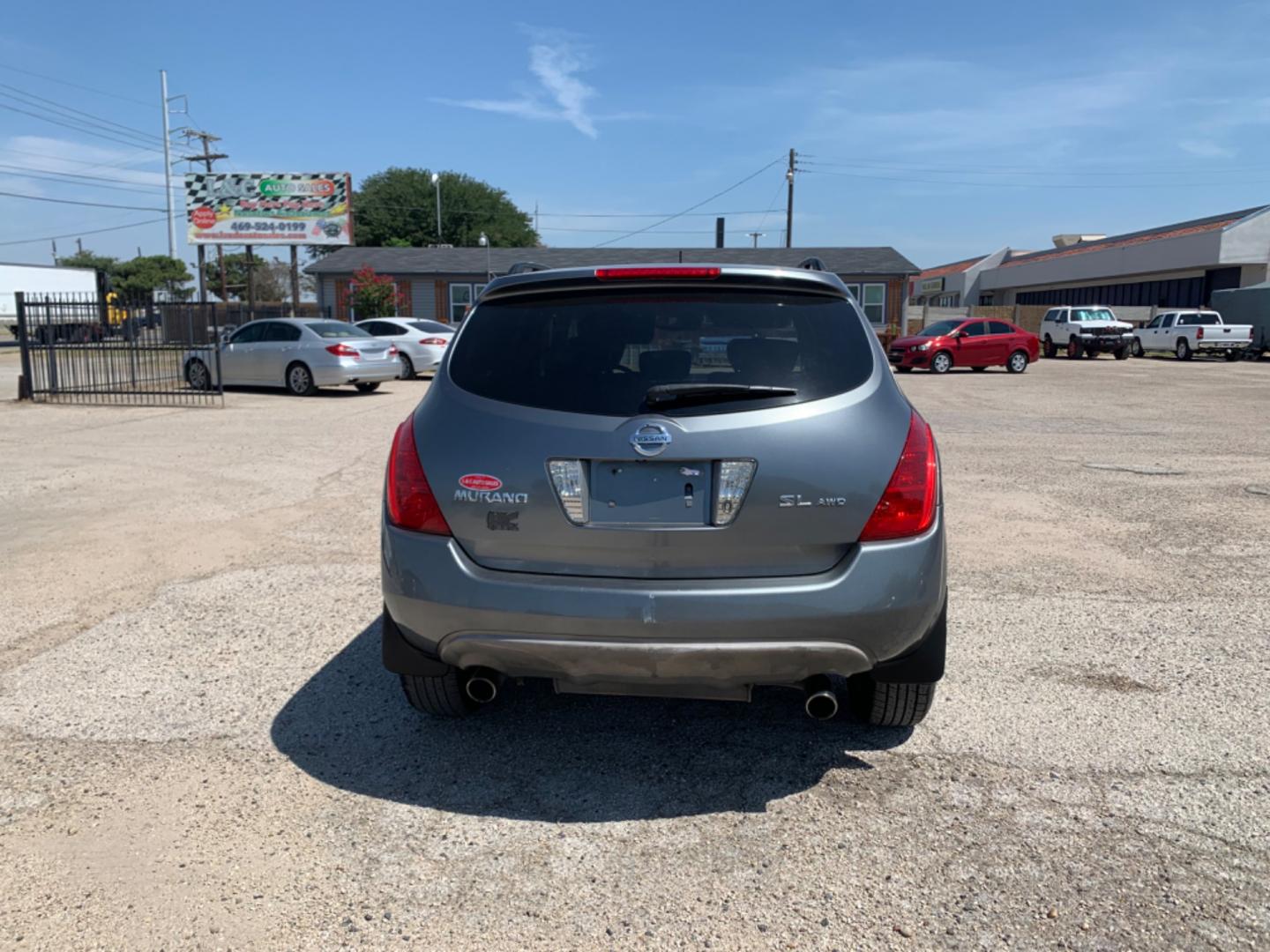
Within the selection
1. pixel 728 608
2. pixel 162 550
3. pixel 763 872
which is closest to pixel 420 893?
pixel 763 872

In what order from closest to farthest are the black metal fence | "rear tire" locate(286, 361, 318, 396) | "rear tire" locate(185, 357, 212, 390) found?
the black metal fence → "rear tire" locate(286, 361, 318, 396) → "rear tire" locate(185, 357, 212, 390)

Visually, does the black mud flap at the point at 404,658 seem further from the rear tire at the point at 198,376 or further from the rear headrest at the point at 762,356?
the rear tire at the point at 198,376

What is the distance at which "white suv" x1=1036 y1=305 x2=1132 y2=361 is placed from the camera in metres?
36.3

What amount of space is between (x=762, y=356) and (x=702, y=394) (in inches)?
11.6

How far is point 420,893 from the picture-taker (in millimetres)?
2727

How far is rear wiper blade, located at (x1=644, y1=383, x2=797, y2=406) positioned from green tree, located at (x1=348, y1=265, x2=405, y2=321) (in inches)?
1674

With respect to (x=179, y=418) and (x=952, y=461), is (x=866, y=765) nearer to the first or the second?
(x=952, y=461)

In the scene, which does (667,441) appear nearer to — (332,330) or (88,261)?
(332,330)

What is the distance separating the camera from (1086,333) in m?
36.7

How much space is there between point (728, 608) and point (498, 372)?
113 centimetres

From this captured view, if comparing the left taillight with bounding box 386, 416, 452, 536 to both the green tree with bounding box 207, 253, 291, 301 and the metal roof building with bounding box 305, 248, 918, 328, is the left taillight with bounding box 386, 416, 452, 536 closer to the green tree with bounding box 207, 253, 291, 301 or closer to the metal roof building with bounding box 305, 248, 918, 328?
the metal roof building with bounding box 305, 248, 918, 328

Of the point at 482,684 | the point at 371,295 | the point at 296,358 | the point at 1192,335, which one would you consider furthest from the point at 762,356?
the point at 371,295

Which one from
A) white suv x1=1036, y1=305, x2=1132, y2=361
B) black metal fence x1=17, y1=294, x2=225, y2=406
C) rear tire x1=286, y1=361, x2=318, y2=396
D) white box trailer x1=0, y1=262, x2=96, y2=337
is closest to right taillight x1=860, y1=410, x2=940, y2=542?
black metal fence x1=17, y1=294, x2=225, y2=406

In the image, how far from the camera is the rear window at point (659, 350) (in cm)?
318
